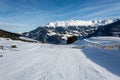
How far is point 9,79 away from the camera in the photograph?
10.0m

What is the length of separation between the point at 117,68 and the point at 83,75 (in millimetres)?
3337

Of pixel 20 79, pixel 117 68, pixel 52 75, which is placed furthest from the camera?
pixel 117 68

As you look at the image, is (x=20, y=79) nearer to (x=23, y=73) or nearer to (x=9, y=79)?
(x=9, y=79)

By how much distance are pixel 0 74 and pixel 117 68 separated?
22.8ft

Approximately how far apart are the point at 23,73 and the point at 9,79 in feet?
4.70

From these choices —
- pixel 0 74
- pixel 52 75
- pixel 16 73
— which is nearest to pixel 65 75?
pixel 52 75

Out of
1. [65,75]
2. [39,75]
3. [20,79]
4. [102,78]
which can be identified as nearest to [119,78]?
[102,78]

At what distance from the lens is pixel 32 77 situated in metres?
10.3

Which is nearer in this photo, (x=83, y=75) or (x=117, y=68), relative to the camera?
(x=83, y=75)

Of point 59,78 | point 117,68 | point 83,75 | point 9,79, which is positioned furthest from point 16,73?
point 117,68

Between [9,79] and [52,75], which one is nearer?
[9,79]

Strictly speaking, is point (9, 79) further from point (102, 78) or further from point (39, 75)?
point (102, 78)

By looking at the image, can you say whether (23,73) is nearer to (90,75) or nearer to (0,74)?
(0,74)

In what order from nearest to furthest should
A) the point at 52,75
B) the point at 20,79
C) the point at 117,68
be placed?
the point at 20,79 < the point at 52,75 < the point at 117,68
